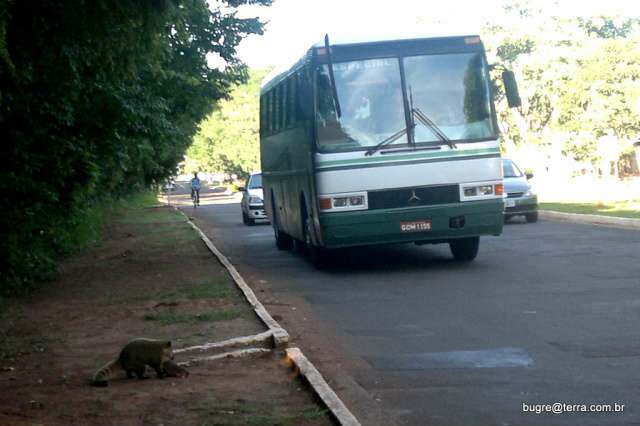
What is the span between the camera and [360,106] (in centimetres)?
1623

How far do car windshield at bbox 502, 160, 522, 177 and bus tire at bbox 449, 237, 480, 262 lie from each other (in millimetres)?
11554

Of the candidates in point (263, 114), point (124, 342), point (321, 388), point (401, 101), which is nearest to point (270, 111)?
point (263, 114)

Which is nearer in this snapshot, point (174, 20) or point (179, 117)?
point (174, 20)

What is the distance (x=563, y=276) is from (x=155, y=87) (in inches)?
316

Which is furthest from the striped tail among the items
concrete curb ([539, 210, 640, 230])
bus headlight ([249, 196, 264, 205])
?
bus headlight ([249, 196, 264, 205])

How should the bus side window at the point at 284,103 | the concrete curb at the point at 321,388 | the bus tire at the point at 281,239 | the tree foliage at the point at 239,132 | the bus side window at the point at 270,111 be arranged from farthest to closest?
the tree foliage at the point at 239,132 < the bus tire at the point at 281,239 < the bus side window at the point at 270,111 < the bus side window at the point at 284,103 < the concrete curb at the point at 321,388

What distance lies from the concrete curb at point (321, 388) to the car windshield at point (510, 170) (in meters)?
20.4

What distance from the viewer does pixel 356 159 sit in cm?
1605

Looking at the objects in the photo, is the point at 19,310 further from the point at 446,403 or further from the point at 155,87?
the point at 446,403

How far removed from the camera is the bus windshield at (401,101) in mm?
16156

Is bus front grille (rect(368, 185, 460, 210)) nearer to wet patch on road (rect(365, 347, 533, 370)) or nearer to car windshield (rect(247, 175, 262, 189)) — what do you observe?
wet patch on road (rect(365, 347, 533, 370))

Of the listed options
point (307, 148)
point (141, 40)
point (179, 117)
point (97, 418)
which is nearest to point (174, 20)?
point (141, 40)

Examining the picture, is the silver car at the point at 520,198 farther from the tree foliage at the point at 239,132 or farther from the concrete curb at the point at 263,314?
the tree foliage at the point at 239,132

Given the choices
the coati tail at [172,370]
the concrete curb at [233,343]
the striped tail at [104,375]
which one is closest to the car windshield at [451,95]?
the concrete curb at [233,343]
